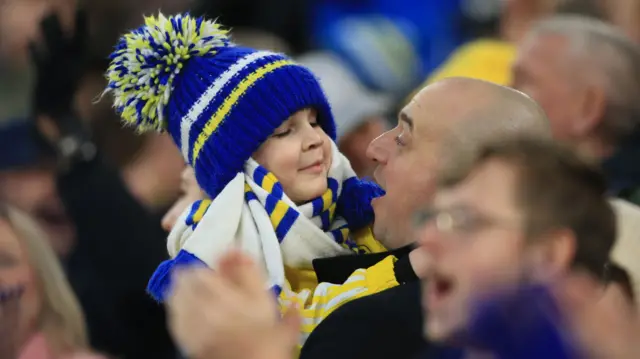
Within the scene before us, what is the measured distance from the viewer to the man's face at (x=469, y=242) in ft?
5.15

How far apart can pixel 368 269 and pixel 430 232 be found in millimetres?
733

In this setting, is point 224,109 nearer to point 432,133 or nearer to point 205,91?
point 205,91

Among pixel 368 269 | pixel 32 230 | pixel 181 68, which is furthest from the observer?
pixel 32 230

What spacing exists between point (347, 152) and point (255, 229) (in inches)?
60.0

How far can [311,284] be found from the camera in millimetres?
2484

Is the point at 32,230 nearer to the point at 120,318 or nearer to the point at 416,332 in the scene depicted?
the point at 120,318

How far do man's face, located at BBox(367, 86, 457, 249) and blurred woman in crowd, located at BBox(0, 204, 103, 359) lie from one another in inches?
34.4

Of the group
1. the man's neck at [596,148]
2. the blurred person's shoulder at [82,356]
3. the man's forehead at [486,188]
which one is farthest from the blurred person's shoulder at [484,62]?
the man's forehead at [486,188]

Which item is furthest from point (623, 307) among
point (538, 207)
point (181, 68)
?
point (181, 68)

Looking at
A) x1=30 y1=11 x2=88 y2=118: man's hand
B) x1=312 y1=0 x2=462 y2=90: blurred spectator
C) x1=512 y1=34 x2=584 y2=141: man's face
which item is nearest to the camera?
x1=512 y1=34 x2=584 y2=141: man's face

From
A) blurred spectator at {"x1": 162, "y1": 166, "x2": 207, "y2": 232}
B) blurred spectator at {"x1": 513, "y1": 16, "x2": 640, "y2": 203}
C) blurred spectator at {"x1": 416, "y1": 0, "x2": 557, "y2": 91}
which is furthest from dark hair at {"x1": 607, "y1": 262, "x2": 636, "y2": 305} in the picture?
blurred spectator at {"x1": 416, "y1": 0, "x2": 557, "y2": 91}

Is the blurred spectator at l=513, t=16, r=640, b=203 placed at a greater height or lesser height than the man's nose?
lesser

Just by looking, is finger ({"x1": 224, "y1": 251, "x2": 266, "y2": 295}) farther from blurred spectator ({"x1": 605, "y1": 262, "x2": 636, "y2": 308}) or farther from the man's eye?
the man's eye

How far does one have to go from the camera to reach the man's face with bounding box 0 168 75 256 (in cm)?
423
